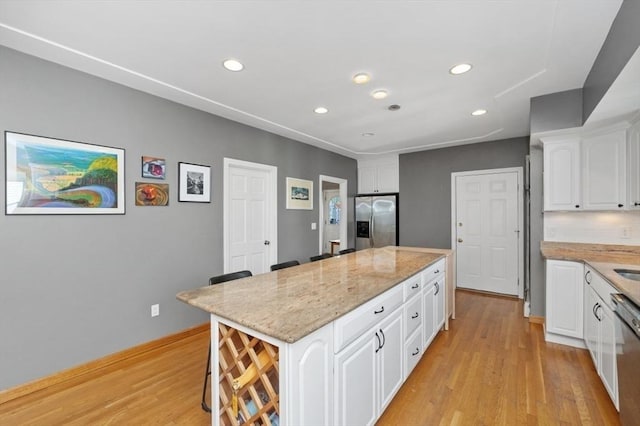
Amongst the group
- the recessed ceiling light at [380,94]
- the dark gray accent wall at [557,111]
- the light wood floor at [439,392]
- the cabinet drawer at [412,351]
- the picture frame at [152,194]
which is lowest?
the light wood floor at [439,392]

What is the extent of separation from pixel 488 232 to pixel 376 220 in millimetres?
1893

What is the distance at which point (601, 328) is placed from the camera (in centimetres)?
203

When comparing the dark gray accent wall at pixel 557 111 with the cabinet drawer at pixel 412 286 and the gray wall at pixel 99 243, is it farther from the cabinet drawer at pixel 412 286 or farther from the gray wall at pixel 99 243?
the gray wall at pixel 99 243

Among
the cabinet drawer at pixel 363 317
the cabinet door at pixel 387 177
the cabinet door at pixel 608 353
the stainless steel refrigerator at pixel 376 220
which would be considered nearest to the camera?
the cabinet drawer at pixel 363 317

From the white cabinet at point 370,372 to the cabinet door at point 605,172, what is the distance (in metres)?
2.43

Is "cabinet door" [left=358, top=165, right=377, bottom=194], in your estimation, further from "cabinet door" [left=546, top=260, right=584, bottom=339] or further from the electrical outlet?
the electrical outlet

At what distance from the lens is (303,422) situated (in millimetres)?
1134

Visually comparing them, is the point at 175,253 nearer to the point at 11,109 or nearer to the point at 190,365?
the point at 190,365

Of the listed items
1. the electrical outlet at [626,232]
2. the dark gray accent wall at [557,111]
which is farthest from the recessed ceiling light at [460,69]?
the electrical outlet at [626,232]

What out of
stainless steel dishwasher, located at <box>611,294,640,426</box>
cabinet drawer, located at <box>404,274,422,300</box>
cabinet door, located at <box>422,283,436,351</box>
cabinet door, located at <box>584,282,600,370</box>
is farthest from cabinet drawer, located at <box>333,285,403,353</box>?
cabinet door, located at <box>584,282,600,370</box>

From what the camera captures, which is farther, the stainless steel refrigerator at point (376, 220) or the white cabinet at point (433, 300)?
the stainless steel refrigerator at point (376, 220)

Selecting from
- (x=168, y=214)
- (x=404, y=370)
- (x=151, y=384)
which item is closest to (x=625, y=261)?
(x=404, y=370)

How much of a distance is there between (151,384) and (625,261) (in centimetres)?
413

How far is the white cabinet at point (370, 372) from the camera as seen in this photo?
4.41 feet
